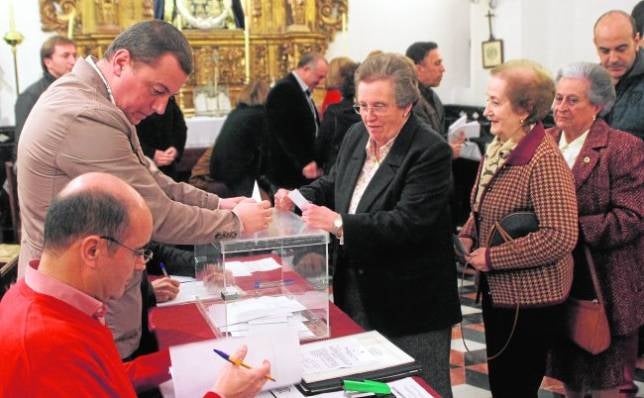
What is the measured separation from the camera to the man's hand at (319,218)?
8.40 feet

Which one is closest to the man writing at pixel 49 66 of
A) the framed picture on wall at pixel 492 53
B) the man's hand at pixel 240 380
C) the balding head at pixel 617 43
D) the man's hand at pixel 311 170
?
the man's hand at pixel 311 170

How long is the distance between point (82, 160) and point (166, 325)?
75cm

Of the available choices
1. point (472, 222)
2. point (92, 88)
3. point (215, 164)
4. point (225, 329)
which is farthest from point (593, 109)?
point (215, 164)

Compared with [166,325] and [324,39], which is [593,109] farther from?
[324,39]

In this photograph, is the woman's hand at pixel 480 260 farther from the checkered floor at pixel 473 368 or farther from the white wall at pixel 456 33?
the white wall at pixel 456 33

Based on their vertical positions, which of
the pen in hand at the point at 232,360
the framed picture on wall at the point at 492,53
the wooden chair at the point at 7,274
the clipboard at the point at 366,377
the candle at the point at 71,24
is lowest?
the wooden chair at the point at 7,274

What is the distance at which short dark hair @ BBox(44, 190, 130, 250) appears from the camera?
5.27ft

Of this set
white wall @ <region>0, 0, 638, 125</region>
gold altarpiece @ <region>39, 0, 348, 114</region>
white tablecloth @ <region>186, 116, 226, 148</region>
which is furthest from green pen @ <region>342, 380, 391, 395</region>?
gold altarpiece @ <region>39, 0, 348, 114</region>

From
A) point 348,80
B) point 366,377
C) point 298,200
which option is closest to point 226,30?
point 348,80

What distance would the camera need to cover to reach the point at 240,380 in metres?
1.83

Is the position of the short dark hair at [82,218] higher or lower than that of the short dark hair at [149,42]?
lower

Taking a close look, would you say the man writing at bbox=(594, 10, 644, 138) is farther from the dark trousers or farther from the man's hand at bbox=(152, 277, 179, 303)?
the man's hand at bbox=(152, 277, 179, 303)

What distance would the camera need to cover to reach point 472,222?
3303mm

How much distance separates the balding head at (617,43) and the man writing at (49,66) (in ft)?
13.2
